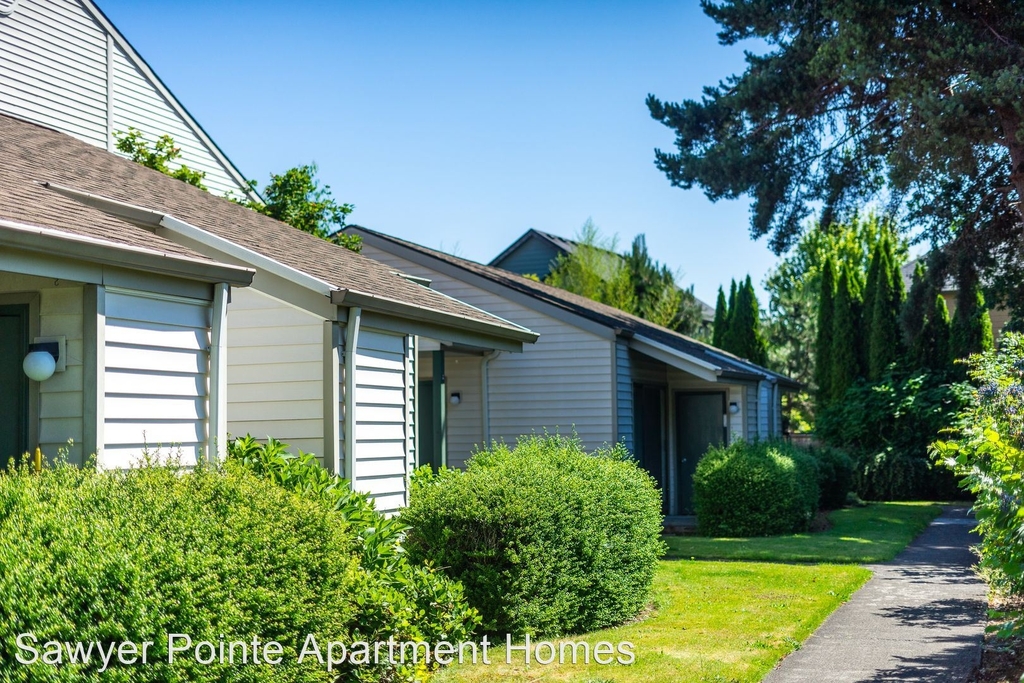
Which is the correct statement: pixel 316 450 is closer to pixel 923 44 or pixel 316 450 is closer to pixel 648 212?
pixel 923 44

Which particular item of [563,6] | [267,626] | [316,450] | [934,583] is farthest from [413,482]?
[563,6]

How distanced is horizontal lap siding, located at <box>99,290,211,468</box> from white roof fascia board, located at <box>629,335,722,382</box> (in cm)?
983

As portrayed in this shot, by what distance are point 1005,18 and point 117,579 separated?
47.0 ft

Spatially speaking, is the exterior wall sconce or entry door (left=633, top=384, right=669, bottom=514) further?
entry door (left=633, top=384, right=669, bottom=514)

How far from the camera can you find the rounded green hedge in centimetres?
431

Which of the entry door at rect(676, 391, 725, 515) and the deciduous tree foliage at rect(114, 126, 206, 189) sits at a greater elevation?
the deciduous tree foliage at rect(114, 126, 206, 189)

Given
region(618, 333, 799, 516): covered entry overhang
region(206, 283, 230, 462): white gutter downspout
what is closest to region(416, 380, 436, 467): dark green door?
region(618, 333, 799, 516): covered entry overhang

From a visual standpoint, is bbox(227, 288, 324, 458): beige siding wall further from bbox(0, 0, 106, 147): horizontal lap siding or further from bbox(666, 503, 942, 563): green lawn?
bbox(666, 503, 942, 563): green lawn

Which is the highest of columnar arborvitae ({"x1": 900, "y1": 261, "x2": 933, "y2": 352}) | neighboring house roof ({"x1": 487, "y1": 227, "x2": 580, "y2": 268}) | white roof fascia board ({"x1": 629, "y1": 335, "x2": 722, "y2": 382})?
neighboring house roof ({"x1": 487, "y1": 227, "x2": 580, "y2": 268})

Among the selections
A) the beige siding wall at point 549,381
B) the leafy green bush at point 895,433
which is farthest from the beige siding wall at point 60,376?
the leafy green bush at point 895,433

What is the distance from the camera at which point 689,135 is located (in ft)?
56.4

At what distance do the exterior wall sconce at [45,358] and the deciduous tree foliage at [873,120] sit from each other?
11300 mm

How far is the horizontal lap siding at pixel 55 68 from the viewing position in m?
11.9

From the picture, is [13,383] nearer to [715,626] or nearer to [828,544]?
[715,626]
